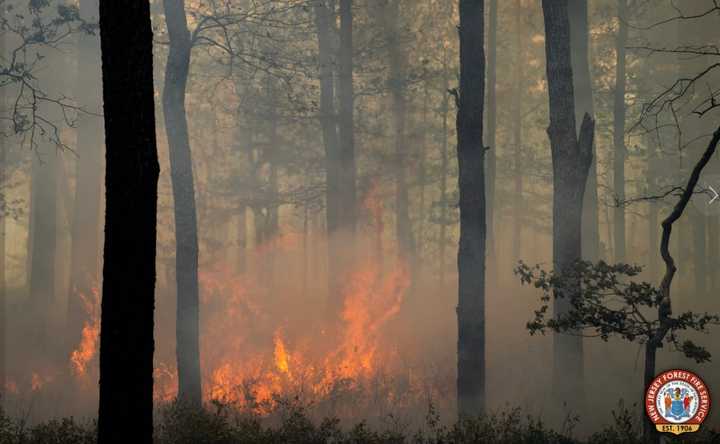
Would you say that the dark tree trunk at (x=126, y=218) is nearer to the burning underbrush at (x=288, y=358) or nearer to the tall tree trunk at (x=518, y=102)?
the burning underbrush at (x=288, y=358)

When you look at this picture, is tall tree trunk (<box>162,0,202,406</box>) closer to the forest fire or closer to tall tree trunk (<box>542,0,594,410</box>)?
the forest fire

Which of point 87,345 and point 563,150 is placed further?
point 87,345

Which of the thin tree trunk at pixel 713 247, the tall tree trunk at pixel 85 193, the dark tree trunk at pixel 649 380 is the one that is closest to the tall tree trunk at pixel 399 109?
the tall tree trunk at pixel 85 193

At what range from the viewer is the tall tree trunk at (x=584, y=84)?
719 inches

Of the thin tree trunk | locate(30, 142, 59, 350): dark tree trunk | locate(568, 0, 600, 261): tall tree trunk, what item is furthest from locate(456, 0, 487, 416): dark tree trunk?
the thin tree trunk

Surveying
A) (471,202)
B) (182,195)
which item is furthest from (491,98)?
(182,195)

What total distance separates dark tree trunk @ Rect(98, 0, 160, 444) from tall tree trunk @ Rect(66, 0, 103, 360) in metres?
17.1

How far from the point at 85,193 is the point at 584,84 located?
52.0ft

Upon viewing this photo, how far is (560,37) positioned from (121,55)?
894cm

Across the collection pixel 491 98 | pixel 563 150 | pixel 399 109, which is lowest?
pixel 563 150

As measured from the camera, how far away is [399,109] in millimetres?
29719

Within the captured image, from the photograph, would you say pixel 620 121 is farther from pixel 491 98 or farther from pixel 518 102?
pixel 518 102

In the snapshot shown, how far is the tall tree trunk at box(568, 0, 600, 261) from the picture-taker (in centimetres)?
1827

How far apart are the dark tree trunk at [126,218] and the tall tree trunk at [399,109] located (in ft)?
61.5
